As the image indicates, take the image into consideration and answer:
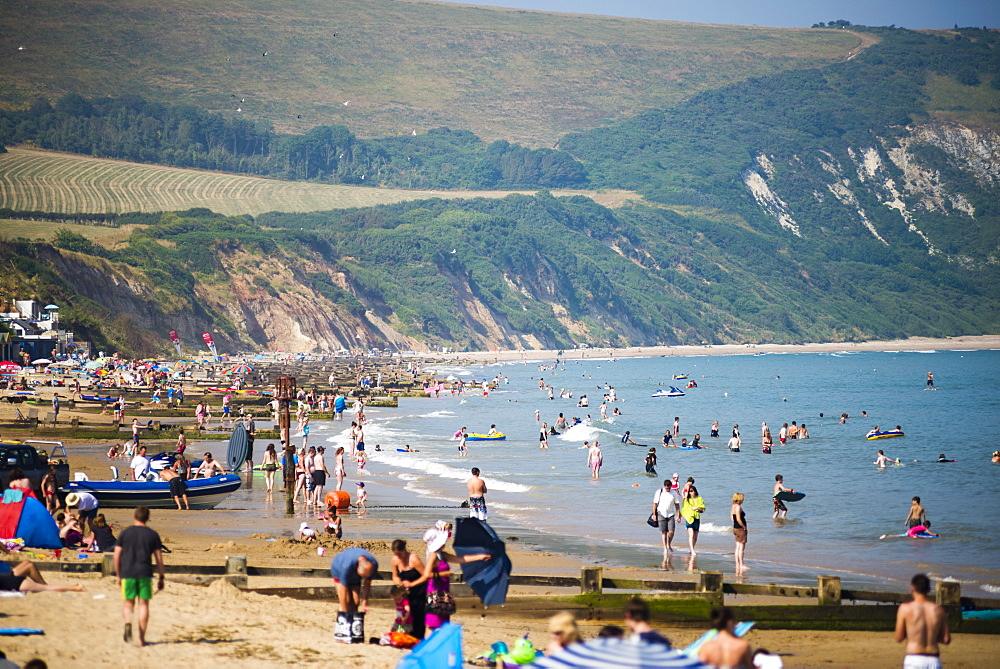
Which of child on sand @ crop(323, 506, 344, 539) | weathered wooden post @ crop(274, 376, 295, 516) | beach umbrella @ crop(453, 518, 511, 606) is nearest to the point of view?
beach umbrella @ crop(453, 518, 511, 606)

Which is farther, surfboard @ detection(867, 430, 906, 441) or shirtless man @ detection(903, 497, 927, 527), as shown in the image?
surfboard @ detection(867, 430, 906, 441)

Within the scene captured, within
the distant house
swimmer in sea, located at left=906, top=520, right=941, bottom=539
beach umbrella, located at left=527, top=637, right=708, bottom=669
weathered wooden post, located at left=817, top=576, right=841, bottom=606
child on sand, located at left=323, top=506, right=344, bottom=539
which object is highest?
beach umbrella, located at left=527, top=637, right=708, bottom=669

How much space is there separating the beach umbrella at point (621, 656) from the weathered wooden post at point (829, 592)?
22.2 ft

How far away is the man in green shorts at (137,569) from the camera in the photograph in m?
11.4

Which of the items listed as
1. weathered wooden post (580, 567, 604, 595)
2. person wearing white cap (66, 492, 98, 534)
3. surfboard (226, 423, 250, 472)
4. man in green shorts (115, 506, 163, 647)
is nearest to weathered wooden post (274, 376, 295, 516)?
surfboard (226, 423, 250, 472)

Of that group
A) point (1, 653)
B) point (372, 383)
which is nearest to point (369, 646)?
point (1, 653)

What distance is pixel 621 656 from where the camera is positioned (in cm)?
772

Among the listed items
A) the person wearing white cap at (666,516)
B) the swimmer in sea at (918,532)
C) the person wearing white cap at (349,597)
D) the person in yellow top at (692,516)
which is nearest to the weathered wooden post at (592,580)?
the person wearing white cap at (349,597)

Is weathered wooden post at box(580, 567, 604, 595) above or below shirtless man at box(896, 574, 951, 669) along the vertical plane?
below

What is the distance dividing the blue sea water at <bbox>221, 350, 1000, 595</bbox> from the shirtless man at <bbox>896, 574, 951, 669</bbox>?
817cm

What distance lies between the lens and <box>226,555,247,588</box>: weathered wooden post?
1423 cm

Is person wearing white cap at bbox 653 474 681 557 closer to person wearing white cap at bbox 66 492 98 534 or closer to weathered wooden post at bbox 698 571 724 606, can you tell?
weathered wooden post at bbox 698 571 724 606

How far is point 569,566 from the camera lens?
63.1 feet

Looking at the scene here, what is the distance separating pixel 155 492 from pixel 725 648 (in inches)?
727
